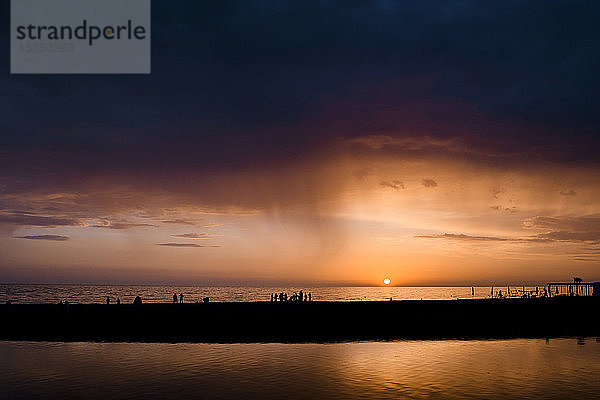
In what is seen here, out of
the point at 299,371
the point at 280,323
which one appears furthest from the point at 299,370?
the point at 280,323

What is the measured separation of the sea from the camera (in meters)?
25.1

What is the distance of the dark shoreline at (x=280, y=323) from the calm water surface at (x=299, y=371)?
5.06 m

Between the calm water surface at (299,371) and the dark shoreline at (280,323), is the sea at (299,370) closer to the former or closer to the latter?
Answer: the calm water surface at (299,371)

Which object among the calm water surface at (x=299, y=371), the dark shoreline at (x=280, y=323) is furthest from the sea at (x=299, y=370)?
the dark shoreline at (x=280, y=323)

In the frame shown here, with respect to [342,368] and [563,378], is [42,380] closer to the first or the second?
[342,368]

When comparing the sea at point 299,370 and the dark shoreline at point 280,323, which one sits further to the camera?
the dark shoreline at point 280,323

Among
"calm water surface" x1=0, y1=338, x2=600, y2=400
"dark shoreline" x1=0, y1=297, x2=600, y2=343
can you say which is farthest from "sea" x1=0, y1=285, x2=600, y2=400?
"dark shoreline" x1=0, y1=297, x2=600, y2=343

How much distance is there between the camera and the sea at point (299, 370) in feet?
82.3

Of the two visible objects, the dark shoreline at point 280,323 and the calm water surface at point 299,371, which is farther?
the dark shoreline at point 280,323

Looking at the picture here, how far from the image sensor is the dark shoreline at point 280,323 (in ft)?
156

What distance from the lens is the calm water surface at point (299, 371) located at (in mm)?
25078

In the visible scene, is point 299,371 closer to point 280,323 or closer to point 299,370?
point 299,370

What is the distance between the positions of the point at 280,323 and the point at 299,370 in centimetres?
2173

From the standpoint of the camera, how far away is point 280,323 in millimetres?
52500
